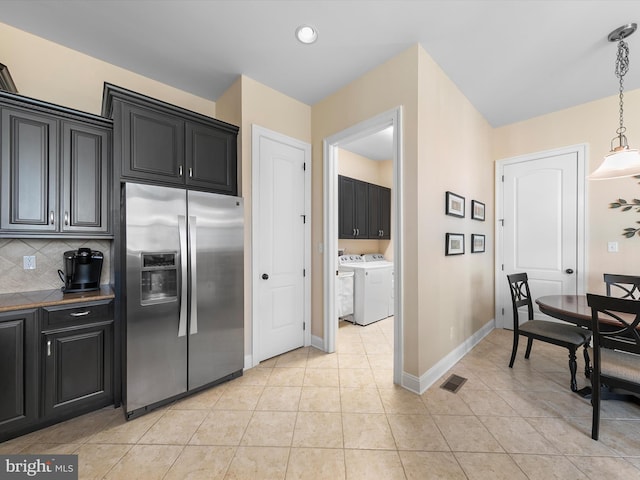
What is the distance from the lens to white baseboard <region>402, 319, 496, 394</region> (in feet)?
7.52

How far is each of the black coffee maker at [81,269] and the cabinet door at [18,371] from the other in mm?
437

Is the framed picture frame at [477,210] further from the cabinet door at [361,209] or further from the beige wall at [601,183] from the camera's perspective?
the cabinet door at [361,209]

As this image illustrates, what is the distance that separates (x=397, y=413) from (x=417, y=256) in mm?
1228

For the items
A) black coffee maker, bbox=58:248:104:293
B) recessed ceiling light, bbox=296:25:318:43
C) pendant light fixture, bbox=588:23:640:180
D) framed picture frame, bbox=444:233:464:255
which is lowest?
black coffee maker, bbox=58:248:104:293

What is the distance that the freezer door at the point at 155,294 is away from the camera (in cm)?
195

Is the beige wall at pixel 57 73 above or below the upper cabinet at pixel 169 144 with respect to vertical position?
above

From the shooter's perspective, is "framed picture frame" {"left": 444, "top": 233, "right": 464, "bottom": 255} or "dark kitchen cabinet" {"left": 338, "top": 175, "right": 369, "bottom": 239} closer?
"framed picture frame" {"left": 444, "top": 233, "right": 464, "bottom": 255}

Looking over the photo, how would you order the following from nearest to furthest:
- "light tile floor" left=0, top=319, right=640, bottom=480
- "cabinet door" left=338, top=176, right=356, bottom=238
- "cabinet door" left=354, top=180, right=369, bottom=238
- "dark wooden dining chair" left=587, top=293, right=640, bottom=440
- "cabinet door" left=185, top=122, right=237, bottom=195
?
"light tile floor" left=0, top=319, right=640, bottom=480
"dark wooden dining chair" left=587, top=293, right=640, bottom=440
"cabinet door" left=185, top=122, right=237, bottom=195
"cabinet door" left=338, top=176, right=356, bottom=238
"cabinet door" left=354, top=180, right=369, bottom=238

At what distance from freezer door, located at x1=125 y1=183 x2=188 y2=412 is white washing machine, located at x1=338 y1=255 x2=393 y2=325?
8.41 feet

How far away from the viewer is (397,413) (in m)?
2.02

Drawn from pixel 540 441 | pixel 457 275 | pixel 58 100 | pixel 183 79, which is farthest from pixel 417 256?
pixel 58 100

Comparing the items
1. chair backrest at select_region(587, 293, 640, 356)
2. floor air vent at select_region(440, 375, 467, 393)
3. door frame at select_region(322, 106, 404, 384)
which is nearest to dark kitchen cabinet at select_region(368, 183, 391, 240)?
door frame at select_region(322, 106, 404, 384)

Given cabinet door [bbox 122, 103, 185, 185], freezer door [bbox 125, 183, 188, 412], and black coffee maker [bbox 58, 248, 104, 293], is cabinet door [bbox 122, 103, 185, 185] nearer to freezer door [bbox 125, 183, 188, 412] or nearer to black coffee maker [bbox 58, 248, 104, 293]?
freezer door [bbox 125, 183, 188, 412]

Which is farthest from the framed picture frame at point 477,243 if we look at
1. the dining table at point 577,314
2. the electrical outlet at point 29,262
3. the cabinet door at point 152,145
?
the electrical outlet at point 29,262
